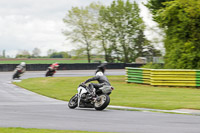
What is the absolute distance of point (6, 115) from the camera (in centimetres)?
1141

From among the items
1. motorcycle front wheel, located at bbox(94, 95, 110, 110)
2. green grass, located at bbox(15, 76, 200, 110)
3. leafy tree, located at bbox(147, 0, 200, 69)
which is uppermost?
leafy tree, located at bbox(147, 0, 200, 69)

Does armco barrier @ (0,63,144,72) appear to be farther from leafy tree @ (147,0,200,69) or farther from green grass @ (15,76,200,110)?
green grass @ (15,76,200,110)

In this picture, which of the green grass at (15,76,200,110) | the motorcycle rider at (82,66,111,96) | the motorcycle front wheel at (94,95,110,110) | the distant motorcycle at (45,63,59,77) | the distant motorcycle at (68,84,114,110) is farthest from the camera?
the distant motorcycle at (45,63,59,77)

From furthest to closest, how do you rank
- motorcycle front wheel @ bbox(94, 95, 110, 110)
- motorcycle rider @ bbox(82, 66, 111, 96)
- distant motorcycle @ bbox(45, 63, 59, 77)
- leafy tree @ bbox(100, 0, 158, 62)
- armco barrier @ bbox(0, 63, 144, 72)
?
leafy tree @ bbox(100, 0, 158, 62) → armco barrier @ bbox(0, 63, 144, 72) → distant motorcycle @ bbox(45, 63, 59, 77) → motorcycle rider @ bbox(82, 66, 111, 96) → motorcycle front wheel @ bbox(94, 95, 110, 110)

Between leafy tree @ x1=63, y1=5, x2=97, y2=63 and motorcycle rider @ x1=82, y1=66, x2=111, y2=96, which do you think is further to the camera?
leafy tree @ x1=63, y1=5, x2=97, y2=63

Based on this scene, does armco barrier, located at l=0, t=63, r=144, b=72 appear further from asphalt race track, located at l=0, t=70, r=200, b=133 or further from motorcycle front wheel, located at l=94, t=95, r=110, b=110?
motorcycle front wheel, located at l=94, t=95, r=110, b=110

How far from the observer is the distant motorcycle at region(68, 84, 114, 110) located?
12.5 metres

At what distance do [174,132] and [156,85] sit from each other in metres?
16.5

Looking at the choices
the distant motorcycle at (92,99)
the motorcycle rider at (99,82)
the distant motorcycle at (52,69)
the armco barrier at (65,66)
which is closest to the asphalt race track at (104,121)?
the distant motorcycle at (92,99)

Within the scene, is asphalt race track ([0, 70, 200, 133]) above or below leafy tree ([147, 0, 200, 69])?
below

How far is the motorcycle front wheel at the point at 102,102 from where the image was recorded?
40.5 ft

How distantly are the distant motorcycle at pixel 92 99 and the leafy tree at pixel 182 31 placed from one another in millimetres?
15216

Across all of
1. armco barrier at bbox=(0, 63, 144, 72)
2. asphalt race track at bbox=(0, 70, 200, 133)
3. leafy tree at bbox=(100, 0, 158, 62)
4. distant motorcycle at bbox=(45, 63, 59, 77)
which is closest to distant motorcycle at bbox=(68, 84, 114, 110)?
asphalt race track at bbox=(0, 70, 200, 133)

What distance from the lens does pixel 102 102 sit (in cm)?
1253
